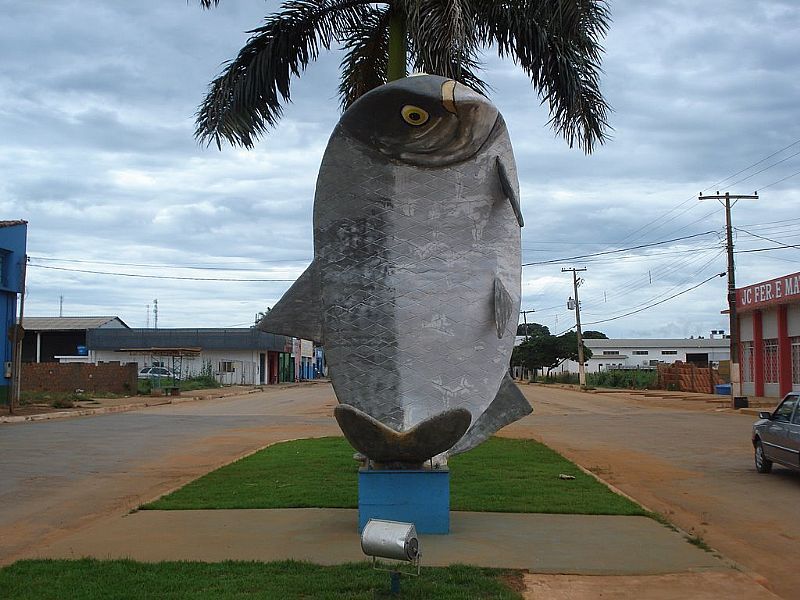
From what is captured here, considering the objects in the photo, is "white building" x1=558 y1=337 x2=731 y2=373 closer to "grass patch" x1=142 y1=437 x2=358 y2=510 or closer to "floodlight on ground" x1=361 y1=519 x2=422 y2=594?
"grass patch" x1=142 y1=437 x2=358 y2=510

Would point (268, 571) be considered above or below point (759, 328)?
below

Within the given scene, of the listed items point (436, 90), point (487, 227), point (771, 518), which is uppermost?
point (436, 90)

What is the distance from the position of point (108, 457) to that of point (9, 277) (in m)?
16.9

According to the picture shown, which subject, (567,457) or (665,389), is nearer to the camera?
(567,457)

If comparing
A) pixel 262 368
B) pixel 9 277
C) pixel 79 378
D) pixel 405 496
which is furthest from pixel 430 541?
pixel 262 368

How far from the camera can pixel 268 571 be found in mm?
6512

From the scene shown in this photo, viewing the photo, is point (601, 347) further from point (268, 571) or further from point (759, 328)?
point (268, 571)

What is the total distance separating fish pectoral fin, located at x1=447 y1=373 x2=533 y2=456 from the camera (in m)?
8.03

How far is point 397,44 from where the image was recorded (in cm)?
1117

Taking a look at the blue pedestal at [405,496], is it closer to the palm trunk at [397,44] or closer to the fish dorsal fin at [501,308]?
the fish dorsal fin at [501,308]

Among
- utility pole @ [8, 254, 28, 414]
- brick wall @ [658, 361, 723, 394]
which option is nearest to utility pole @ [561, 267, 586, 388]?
brick wall @ [658, 361, 723, 394]

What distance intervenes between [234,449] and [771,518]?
10598mm

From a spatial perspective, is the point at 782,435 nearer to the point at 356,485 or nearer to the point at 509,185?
the point at 356,485

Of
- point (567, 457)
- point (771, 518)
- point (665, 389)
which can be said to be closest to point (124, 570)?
point (771, 518)
